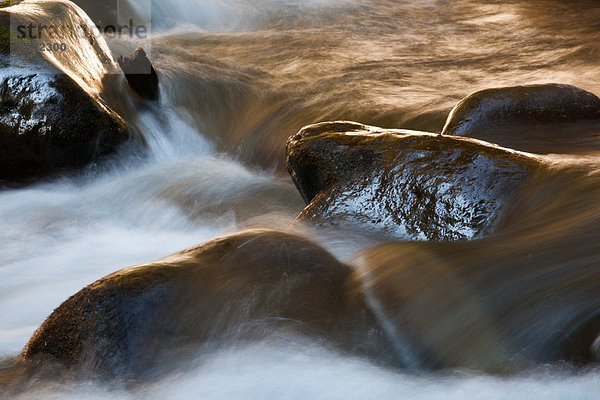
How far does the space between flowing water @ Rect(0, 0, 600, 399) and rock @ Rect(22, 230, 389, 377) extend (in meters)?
0.10

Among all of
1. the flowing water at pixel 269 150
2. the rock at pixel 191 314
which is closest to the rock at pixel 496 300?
the flowing water at pixel 269 150

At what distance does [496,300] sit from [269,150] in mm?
3150

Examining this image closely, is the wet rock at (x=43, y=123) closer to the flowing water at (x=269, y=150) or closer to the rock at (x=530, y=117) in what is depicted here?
the flowing water at (x=269, y=150)

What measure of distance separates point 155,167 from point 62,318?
9.36 feet

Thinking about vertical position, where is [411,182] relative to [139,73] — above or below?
below

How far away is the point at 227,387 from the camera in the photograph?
2.43m

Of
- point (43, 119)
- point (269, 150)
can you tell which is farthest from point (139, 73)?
point (269, 150)

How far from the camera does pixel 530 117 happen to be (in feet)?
14.3

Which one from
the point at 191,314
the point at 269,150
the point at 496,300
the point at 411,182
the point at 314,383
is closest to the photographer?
the point at 314,383

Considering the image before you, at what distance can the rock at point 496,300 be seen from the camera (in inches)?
94.3

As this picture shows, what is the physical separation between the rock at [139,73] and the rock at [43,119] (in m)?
0.78

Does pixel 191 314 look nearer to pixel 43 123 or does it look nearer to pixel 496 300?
pixel 496 300

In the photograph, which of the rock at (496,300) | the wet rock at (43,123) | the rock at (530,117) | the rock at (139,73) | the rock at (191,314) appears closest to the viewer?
the rock at (496,300)

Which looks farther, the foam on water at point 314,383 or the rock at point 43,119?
the rock at point 43,119
